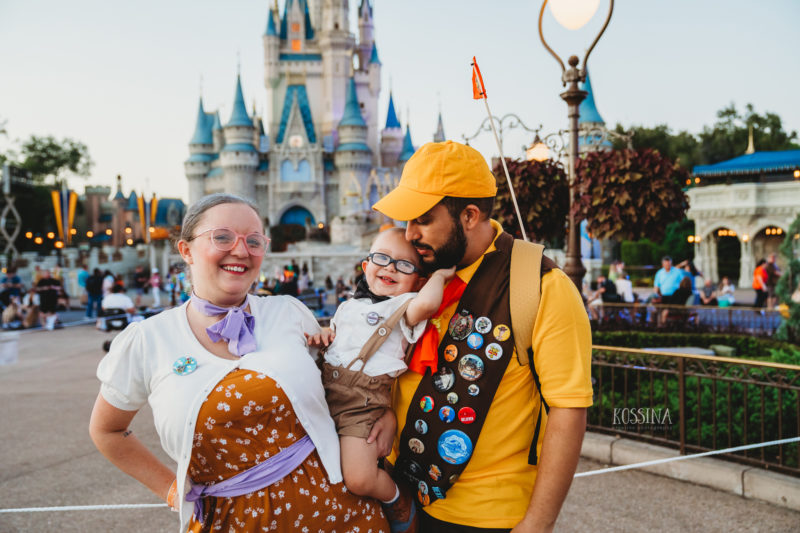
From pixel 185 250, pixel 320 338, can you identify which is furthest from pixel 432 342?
pixel 185 250

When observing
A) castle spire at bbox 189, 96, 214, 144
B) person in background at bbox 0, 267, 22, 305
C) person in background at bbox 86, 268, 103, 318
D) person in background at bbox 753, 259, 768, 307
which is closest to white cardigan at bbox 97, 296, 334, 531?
person in background at bbox 753, 259, 768, 307

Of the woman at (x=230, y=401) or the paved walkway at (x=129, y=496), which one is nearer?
the woman at (x=230, y=401)

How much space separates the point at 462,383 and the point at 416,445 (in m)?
0.26

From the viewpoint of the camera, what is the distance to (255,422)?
1608 millimetres

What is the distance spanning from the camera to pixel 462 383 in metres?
1.72

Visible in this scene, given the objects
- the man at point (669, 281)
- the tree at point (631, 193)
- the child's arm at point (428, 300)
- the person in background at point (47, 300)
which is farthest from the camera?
the person in background at point (47, 300)

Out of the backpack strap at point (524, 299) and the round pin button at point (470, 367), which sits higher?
the backpack strap at point (524, 299)

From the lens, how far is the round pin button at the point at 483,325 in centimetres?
171

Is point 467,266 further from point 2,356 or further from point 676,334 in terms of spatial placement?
point 676,334

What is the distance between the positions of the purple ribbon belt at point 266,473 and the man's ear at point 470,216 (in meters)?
0.79

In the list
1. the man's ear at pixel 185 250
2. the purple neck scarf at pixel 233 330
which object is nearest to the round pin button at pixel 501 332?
the purple neck scarf at pixel 233 330

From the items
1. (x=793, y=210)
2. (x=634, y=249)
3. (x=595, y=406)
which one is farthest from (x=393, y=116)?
(x=595, y=406)

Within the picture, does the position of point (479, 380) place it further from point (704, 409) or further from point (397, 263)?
point (704, 409)

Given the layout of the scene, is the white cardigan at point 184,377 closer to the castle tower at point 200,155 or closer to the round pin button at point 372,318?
→ the round pin button at point 372,318
